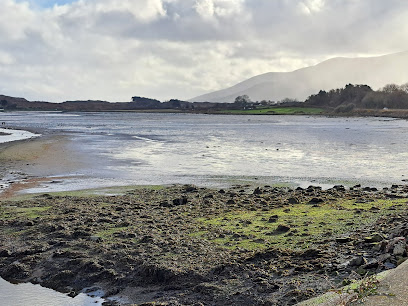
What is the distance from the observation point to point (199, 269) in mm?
10898

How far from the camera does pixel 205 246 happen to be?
41.1 ft

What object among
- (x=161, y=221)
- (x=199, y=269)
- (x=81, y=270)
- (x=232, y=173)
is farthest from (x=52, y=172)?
(x=199, y=269)

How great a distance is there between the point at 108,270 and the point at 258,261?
3.59 metres

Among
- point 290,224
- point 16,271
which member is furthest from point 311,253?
point 16,271

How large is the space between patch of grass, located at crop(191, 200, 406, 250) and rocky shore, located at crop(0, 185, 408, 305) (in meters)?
0.03

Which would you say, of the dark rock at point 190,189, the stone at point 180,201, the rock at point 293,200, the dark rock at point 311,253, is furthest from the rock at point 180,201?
the dark rock at point 311,253

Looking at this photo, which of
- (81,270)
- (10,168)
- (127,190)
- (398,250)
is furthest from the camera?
(10,168)

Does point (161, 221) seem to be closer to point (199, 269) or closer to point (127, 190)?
point (199, 269)

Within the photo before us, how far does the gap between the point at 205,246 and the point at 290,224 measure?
3317mm

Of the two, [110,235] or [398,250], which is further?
[110,235]

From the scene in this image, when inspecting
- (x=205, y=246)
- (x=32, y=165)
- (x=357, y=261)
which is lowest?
(x=32, y=165)

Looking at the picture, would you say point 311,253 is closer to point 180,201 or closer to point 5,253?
point 5,253

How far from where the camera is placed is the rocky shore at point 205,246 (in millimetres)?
10016

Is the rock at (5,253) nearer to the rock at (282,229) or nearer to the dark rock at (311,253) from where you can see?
the rock at (282,229)
